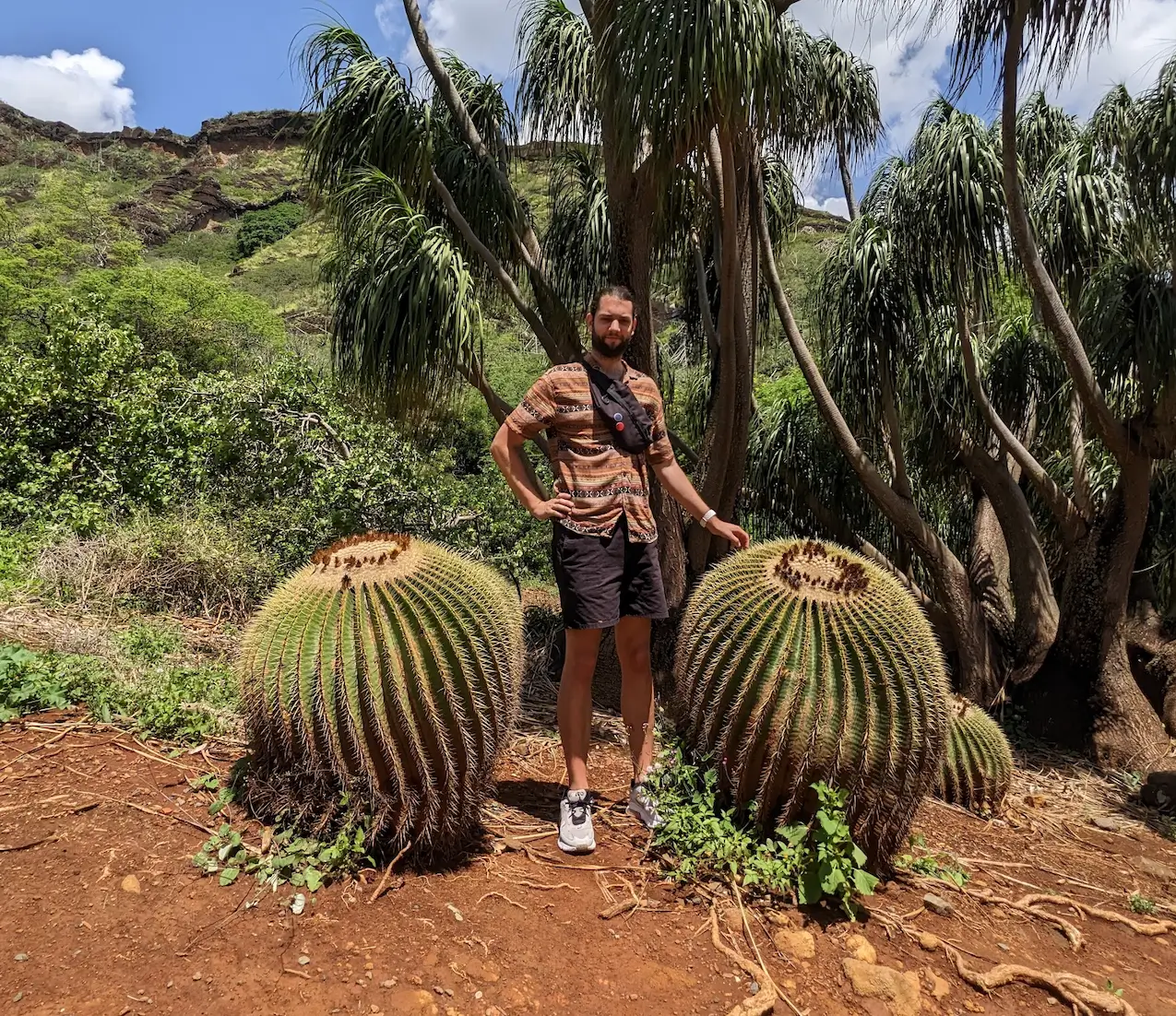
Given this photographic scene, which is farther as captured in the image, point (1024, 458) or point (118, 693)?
point (1024, 458)

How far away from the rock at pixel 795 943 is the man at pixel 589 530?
2.00ft

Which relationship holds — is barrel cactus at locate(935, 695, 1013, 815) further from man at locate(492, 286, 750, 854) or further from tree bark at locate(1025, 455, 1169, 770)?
tree bark at locate(1025, 455, 1169, 770)

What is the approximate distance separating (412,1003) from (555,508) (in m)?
1.55

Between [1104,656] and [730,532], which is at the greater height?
[730,532]

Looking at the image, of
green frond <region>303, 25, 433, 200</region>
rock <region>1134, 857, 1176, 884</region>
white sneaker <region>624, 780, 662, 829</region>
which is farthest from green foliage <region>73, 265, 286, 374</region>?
rock <region>1134, 857, 1176, 884</region>

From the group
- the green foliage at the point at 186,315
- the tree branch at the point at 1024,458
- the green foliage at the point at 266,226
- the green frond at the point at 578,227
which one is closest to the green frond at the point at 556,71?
the green frond at the point at 578,227

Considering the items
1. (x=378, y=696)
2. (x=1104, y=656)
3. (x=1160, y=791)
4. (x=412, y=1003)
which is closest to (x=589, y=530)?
(x=378, y=696)

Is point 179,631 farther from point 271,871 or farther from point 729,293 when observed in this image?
point 729,293

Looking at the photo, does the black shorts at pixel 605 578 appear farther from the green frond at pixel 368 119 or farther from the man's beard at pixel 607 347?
the green frond at pixel 368 119

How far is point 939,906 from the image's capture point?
9.18ft

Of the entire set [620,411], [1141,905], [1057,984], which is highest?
[620,411]

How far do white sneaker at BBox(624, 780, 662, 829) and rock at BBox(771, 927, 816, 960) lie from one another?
1.85 ft

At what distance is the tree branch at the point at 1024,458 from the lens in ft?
22.0

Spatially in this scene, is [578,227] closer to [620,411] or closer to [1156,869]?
[620,411]
